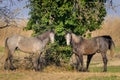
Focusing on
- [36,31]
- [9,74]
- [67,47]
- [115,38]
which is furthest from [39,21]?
[115,38]

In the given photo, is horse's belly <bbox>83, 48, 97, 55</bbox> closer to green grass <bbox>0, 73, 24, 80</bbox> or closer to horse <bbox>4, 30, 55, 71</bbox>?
horse <bbox>4, 30, 55, 71</bbox>

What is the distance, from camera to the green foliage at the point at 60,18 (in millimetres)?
22609

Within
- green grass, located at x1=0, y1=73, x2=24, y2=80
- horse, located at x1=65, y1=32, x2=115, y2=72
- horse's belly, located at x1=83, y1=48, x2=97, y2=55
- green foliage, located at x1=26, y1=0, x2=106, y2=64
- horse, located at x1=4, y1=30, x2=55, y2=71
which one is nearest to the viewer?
green grass, located at x1=0, y1=73, x2=24, y2=80

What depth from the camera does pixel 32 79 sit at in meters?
16.3

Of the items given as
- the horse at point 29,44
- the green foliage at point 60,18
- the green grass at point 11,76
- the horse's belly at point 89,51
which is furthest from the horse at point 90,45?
the green grass at point 11,76

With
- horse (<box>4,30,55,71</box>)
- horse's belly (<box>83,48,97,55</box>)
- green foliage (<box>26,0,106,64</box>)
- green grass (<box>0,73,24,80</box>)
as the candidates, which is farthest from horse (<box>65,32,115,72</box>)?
green grass (<box>0,73,24,80</box>)

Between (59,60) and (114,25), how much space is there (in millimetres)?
46029

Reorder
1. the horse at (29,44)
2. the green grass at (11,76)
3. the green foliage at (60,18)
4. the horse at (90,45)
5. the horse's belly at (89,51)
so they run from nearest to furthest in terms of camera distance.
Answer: the green grass at (11,76) → the horse at (29,44) → the horse at (90,45) → the horse's belly at (89,51) → the green foliage at (60,18)

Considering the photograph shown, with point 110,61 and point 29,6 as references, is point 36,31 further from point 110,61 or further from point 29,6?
point 110,61

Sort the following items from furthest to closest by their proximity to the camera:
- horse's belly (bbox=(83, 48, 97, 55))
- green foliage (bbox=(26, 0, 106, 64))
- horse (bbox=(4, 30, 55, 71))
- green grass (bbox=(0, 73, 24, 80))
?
green foliage (bbox=(26, 0, 106, 64)) < horse's belly (bbox=(83, 48, 97, 55)) < horse (bbox=(4, 30, 55, 71)) < green grass (bbox=(0, 73, 24, 80))

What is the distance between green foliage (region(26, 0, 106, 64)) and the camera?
22609 mm

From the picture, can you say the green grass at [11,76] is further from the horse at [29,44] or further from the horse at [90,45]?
the horse at [90,45]

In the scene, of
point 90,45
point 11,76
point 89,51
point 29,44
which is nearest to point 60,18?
point 90,45

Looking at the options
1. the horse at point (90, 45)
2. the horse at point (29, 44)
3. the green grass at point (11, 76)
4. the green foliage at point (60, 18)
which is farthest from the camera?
the green foliage at point (60, 18)
